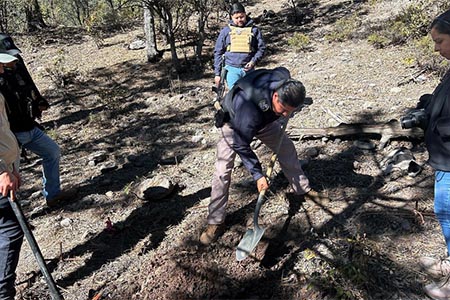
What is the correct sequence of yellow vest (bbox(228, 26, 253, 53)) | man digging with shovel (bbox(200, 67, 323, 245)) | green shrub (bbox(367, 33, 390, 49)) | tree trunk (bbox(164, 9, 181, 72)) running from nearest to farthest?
1. man digging with shovel (bbox(200, 67, 323, 245))
2. yellow vest (bbox(228, 26, 253, 53))
3. tree trunk (bbox(164, 9, 181, 72))
4. green shrub (bbox(367, 33, 390, 49))

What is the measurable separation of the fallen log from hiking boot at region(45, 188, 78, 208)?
8.54ft

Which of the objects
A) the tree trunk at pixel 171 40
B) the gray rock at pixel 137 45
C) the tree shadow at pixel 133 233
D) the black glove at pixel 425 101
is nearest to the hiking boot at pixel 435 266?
the black glove at pixel 425 101

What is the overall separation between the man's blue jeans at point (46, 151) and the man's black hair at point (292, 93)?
7.80ft

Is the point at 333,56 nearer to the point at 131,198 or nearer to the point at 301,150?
the point at 301,150

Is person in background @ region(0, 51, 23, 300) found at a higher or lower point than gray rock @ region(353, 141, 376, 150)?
higher

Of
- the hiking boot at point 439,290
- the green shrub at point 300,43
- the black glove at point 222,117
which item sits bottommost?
the hiking boot at point 439,290

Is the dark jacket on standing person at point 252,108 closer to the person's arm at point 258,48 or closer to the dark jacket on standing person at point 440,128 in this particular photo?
the dark jacket on standing person at point 440,128

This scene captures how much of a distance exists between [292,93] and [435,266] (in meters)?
1.61

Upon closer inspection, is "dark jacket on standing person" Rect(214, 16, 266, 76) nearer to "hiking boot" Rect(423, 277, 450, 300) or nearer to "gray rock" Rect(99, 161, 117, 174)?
"gray rock" Rect(99, 161, 117, 174)

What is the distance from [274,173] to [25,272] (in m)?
2.53

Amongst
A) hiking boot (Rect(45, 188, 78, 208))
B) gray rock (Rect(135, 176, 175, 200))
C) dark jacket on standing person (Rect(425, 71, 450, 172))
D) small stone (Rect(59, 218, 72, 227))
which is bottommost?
small stone (Rect(59, 218, 72, 227))

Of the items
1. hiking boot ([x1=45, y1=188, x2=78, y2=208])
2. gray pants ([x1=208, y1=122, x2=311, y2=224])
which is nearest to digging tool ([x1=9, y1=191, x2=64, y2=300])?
gray pants ([x1=208, y1=122, x2=311, y2=224])

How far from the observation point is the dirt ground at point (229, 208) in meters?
3.07

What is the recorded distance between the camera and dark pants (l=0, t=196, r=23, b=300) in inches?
101
